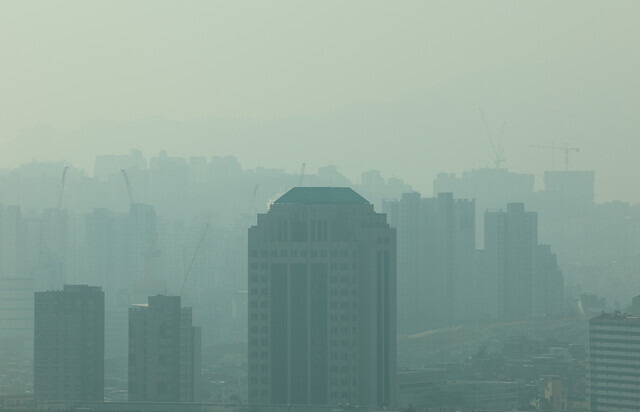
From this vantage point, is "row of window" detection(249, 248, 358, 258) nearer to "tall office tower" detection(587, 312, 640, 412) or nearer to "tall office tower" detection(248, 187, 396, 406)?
"tall office tower" detection(248, 187, 396, 406)

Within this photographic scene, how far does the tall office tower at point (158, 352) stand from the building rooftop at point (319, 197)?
3.74 m

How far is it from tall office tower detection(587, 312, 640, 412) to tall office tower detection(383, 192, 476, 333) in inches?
937

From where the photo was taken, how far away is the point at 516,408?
39219 millimetres

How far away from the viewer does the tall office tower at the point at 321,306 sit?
29328 millimetres

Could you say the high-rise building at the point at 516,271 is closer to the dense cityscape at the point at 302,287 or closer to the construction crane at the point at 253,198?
the dense cityscape at the point at 302,287

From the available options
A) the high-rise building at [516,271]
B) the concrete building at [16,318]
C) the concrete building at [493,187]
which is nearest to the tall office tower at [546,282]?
the high-rise building at [516,271]

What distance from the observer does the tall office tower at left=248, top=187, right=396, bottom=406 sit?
2933 centimetres

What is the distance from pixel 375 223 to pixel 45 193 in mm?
36174

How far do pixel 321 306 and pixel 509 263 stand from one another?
133ft

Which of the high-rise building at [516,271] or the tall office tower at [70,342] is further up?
the high-rise building at [516,271]

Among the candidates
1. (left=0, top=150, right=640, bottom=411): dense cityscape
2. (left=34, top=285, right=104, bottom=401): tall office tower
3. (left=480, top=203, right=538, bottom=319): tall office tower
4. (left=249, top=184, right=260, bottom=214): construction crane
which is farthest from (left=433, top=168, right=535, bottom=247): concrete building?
(left=34, top=285, right=104, bottom=401): tall office tower

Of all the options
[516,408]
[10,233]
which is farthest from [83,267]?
[516,408]

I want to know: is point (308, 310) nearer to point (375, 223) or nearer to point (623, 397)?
point (375, 223)

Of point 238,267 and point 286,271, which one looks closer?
point 286,271
